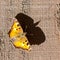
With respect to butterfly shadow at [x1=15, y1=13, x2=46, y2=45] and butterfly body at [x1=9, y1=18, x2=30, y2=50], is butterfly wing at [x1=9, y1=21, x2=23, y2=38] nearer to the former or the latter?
butterfly body at [x1=9, y1=18, x2=30, y2=50]

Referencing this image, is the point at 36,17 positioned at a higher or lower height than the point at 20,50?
higher

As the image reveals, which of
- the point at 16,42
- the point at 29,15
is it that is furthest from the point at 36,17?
the point at 16,42

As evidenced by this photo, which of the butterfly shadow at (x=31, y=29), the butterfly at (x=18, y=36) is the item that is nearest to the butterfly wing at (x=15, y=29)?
the butterfly at (x=18, y=36)

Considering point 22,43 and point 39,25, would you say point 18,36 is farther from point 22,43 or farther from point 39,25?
point 39,25

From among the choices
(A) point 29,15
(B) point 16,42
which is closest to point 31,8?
(A) point 29,15

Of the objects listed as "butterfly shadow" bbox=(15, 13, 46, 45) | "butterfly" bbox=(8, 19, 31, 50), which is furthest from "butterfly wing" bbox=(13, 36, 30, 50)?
"butterfly shadow" bbox=(15, 13, 46, 45)

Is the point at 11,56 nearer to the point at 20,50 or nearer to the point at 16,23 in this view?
the point at 20,50
